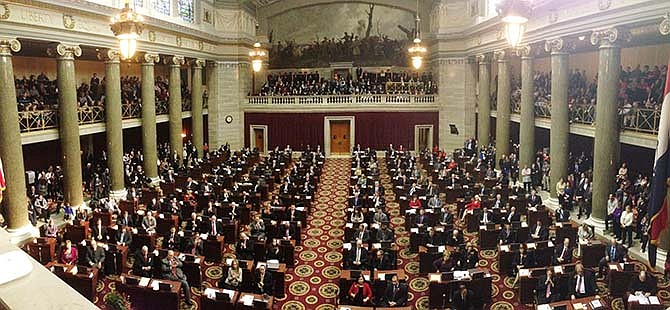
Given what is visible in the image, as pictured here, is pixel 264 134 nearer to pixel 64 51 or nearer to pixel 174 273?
pixel 64 51

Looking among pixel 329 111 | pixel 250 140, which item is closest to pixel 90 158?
pixel 250 140

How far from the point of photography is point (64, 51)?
55.5 feet

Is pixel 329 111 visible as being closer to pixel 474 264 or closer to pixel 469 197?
pixel 469 197

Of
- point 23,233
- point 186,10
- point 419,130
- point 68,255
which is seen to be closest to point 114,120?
point 23,233

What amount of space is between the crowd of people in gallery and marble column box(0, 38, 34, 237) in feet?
64.3

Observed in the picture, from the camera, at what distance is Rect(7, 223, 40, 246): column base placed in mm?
14833

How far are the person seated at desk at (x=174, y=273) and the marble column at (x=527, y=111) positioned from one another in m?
15.0

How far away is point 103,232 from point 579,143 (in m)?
21.0

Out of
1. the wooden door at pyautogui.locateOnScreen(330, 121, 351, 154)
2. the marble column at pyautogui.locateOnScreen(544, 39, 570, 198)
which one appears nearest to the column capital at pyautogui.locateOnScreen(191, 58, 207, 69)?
the wooden door at pyautogui.locateOnScreen(330, 121, 351, 154)

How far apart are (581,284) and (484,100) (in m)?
17.9

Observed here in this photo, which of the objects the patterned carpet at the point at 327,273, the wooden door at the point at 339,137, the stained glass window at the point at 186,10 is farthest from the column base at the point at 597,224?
the stained glass window at the point at 186,10

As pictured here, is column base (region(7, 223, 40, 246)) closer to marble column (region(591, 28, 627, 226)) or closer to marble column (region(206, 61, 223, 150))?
marble column (region(591, 28, 627, 226))

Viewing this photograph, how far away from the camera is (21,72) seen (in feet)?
73.8

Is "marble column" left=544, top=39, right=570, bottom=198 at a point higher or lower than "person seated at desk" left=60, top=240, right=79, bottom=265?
higher
